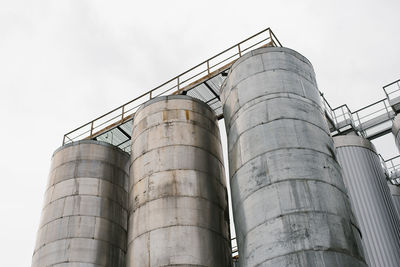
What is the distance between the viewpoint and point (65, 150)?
23672 millimetres

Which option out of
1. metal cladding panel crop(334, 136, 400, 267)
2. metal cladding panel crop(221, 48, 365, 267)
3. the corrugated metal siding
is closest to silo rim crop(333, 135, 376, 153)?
metal cladding panel crop(334, 136, 400, 267)

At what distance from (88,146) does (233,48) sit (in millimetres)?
9011

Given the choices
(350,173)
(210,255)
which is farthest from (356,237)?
(350,173)

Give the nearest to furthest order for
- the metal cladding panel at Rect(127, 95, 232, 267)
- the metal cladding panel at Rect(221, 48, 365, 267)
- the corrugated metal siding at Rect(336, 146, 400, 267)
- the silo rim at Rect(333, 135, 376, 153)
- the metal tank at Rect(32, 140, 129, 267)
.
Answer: the metal cladding panel at Rect(221, 48, 365, 267) → the metal cladding panel at Rect(127, 95, 232, 267) → the metal tank at Rect(32, 140, 129, 267) → the corrugated metal siding at Rect(336, 146, 400, 267) → the silo rim at Rect(333, 135, 376, 153)

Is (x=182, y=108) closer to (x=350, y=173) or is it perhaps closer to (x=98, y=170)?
(x=98, y=170)

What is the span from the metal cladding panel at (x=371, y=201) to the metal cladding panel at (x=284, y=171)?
784 cm

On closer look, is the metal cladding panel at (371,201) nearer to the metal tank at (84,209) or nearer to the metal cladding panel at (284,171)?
the metal cladding panel at (284,171)

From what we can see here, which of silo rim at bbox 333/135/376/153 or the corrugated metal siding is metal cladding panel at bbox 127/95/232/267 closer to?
the corrugated metal siding

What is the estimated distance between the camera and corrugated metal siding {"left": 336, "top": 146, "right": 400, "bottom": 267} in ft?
69.5

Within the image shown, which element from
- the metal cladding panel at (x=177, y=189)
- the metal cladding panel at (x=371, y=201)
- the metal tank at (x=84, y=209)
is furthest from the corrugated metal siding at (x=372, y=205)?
the metal tank at (x=84, y=209)

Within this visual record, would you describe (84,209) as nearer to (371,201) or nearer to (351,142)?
(371,201)

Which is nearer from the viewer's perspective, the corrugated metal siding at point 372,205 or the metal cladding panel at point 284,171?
the metal cladding panel at point 284,171

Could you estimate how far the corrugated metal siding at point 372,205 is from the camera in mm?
21188

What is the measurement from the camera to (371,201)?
74.7 ft
